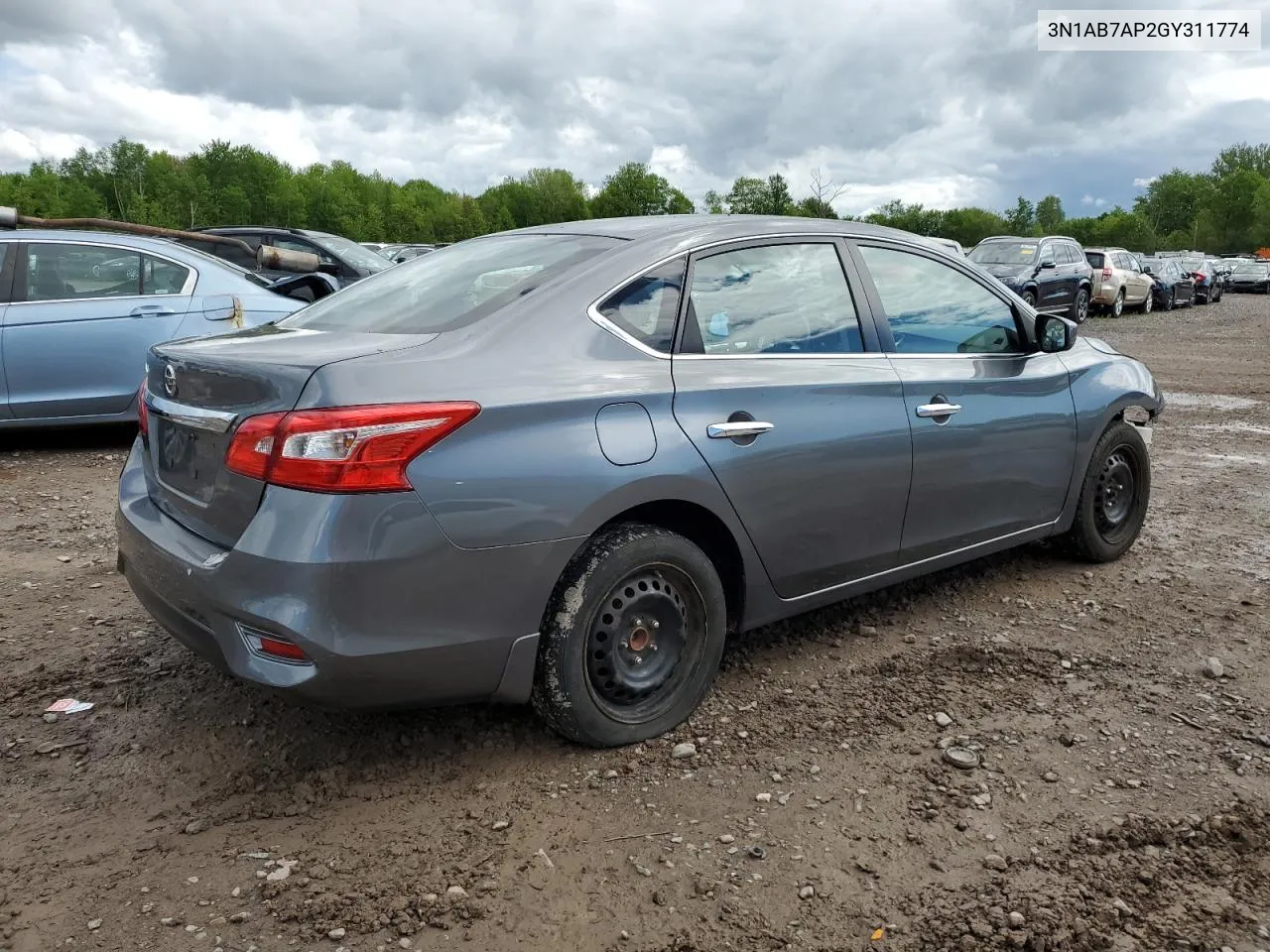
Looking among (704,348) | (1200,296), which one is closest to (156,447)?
(704,348)

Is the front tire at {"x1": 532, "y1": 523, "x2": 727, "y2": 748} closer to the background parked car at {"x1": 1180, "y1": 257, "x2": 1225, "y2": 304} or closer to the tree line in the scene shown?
the background parked car at {"x1": 1180, "y1": 257, "x2": 1225, "y2": 304}

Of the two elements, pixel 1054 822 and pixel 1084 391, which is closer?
pixel 1054 822

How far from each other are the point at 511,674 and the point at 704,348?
115 centimetres

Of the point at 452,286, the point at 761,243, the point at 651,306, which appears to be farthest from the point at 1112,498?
the point at 452,286

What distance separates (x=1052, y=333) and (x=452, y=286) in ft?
8.38

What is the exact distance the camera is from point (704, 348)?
3240 mm

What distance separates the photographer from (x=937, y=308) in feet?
13.4

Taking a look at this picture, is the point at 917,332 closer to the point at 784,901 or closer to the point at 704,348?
the point at 704,348

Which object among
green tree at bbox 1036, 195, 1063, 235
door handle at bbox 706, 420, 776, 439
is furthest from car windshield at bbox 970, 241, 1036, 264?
green tree at bbox 1036, 195, 1063, 235

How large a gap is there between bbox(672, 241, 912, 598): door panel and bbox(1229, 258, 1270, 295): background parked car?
171 feet

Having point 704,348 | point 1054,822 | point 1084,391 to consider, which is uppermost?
point 704,348

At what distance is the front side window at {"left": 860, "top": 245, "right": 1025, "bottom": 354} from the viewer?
3.88 meters

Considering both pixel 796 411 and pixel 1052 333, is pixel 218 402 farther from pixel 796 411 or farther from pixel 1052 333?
pixel 1052 333

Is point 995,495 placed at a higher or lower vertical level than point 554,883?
higher
